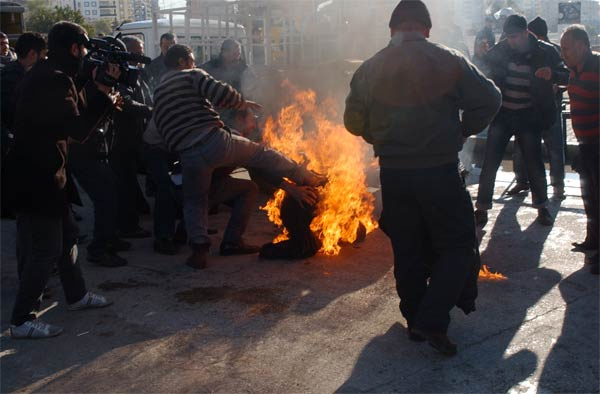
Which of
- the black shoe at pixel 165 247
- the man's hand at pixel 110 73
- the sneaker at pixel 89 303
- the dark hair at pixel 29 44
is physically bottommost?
the black shoe at pixel 165 247

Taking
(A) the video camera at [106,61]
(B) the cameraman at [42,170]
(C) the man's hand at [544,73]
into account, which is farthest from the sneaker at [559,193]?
(B) the cameraman at [42,170]

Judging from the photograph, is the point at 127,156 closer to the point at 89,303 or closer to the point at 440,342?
the point at 89,303

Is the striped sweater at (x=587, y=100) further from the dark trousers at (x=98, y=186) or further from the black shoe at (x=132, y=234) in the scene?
the black shoe at (x=132, y=234)

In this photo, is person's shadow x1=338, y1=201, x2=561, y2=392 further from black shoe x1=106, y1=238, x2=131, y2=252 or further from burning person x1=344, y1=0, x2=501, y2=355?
black shoe x1=106, y1=238, x2=131, y2=252

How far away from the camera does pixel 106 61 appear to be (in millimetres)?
5023

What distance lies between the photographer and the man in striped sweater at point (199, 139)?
5520mm

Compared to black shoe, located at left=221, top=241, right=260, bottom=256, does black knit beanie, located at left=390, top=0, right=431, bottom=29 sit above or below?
above

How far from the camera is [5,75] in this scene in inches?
242

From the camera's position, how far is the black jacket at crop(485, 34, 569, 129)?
6.74 meters

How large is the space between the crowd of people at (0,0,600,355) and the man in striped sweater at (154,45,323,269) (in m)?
0.01

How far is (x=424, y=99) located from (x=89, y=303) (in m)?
2.64

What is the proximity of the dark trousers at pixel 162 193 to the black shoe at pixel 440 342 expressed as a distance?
10.2 feet

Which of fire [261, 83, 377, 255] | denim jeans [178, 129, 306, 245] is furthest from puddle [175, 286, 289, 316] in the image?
fire [261, 83, 377, 255]

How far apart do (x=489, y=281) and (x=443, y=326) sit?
1328 millimetres
